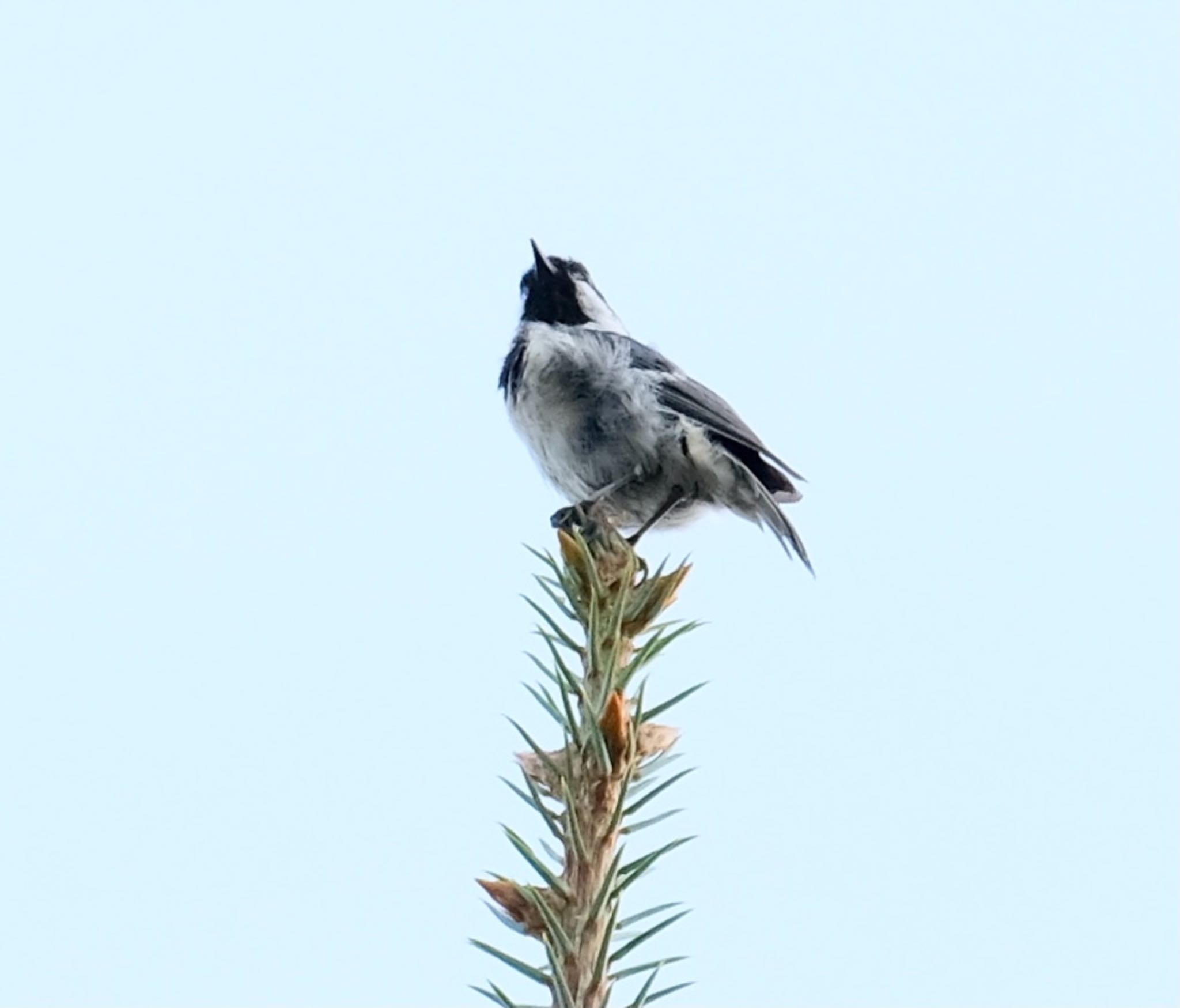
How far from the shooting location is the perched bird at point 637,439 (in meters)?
4.23

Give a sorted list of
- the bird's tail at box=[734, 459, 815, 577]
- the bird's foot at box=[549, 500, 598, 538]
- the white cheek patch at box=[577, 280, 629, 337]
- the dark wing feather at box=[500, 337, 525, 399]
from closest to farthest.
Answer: the bird's foot at box=[549, 500, 598, 538] < the bird's tail at box=[734, 459, 815, 577] < the dark wing feather at box=[500, 337, 525, 399] < the white cheek patch at box=[577, 280, 629, 337]

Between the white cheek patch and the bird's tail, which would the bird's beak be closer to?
the white cheek patch

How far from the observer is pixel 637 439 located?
426cm

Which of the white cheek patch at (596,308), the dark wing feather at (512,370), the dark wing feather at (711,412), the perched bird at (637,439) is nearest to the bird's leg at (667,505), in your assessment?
the perched bird at (637,439)

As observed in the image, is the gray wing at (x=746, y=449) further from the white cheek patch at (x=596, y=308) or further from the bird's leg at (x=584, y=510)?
the white cheek patch at (x=596, y=308)

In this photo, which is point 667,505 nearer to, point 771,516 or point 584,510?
point 771,516

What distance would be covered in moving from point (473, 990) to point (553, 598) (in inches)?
28.9

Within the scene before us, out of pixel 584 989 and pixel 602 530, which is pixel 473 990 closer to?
pixel 584 989

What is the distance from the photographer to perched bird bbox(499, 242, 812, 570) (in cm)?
423

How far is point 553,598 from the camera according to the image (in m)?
2.00

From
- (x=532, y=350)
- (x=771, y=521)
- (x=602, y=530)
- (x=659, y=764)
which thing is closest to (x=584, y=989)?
(x=659, y=764)

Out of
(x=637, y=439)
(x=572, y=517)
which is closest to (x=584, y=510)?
(x=572, y=517)

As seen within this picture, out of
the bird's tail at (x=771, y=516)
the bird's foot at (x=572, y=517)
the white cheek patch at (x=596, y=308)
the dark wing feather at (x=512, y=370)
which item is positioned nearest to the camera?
the bird's foot at (x=572, y=517)

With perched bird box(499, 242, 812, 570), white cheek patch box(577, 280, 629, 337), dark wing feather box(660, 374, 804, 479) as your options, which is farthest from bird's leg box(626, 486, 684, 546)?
white cheek patch box(577, 280, 629, 337)
